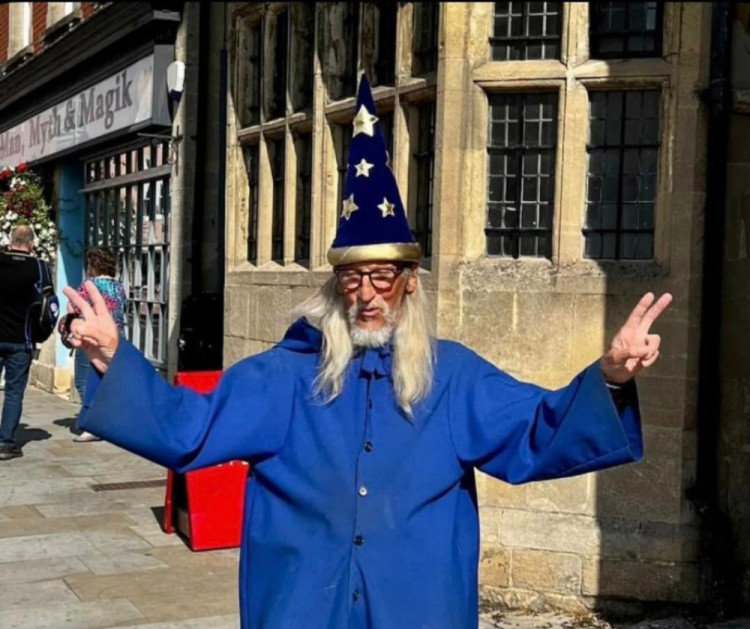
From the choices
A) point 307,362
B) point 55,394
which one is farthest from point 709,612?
point 55,394

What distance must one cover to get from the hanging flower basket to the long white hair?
11159 mm

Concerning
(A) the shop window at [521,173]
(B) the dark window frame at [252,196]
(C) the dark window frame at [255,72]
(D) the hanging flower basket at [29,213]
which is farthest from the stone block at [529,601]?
(D) the hanging flower basket at [29,213]

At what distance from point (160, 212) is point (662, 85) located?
6.88 meters

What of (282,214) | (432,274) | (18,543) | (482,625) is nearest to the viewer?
(482,625)

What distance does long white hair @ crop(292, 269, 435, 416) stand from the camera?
9.05 ft

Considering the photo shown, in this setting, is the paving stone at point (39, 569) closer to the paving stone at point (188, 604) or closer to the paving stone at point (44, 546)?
the paving stone at point (44, 546)

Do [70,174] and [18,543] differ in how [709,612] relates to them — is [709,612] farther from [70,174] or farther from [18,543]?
[70,174]

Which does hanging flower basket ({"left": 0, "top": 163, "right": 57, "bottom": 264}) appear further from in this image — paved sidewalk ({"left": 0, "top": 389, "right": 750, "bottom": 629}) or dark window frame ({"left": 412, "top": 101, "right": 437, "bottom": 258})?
dark window frame ({"left": 412, "top": 101, "right": 437, "bottom": 258})

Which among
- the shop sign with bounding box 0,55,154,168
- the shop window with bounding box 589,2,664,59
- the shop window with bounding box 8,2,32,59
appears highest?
the shop window with bounding box 8,2,32,59

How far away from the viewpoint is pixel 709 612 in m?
5.15

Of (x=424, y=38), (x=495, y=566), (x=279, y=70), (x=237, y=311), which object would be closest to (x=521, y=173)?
(x=424, y=38)

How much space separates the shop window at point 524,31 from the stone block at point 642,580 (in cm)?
257

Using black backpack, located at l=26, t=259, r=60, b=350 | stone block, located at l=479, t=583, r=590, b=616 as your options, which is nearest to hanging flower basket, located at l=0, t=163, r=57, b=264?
black backpack, located at l=26, t=259, r=60, b=350

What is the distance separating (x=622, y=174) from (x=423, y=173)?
112 cm
